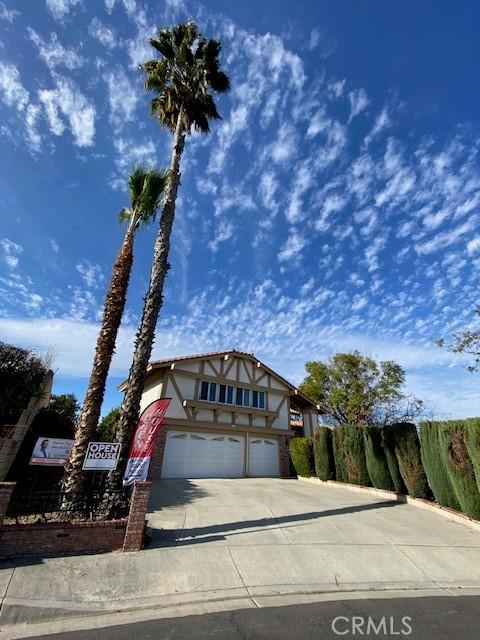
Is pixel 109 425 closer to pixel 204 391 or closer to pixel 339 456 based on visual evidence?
pixel 204 391

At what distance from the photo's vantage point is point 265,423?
20328 millimetres

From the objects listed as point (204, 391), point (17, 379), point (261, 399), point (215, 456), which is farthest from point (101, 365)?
point (261, 399)

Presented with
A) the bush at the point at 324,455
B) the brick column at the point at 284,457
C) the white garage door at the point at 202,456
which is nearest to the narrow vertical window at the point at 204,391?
the white garage door at the point at 202,456

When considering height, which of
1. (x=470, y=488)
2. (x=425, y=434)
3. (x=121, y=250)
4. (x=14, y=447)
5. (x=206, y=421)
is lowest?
(x=470, y=488)

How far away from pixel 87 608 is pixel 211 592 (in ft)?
6.11

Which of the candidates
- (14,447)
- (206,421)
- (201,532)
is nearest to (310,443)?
(206,421)

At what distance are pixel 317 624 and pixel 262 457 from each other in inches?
615

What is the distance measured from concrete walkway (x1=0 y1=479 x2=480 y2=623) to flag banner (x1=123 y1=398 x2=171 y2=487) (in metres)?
1.41

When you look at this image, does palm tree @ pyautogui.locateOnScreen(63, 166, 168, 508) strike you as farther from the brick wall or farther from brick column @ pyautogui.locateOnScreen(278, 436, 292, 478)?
brick column @ pyautogui.locateOnScreen(278, 436, 292, 478)

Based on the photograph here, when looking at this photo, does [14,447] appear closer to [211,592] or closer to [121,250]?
[121,250]

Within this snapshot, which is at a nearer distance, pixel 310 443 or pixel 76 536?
pixel 76 536

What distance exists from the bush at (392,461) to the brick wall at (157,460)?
9959 mm

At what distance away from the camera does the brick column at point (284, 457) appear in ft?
65.9

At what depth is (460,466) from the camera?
30.7 ft
